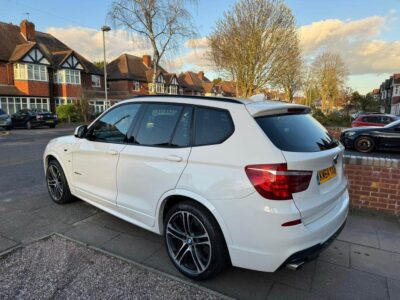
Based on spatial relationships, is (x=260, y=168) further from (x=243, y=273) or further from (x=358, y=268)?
(x=358, y=268)

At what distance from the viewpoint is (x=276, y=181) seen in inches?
90.4

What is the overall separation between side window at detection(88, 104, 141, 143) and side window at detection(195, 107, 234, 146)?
3.38 feet

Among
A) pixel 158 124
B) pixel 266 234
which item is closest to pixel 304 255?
pixel 266 234

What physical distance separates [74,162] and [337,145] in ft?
11.2

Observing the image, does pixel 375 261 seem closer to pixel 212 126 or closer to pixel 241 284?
pixel 241 284

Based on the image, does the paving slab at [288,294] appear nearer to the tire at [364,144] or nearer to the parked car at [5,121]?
the tire at [364,144]

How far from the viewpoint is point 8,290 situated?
263 cm

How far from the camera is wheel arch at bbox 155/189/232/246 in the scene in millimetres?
2543

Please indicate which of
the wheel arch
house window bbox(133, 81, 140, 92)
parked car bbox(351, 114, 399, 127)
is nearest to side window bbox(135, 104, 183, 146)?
the wheel arch

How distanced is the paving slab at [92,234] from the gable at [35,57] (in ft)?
109

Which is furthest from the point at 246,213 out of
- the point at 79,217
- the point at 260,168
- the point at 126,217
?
the point at 79,217

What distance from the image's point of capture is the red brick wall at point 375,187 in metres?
4.42

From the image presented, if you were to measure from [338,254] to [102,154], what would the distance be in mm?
2988

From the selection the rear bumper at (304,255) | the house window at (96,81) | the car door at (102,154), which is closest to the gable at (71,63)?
the house window at (96,81)
